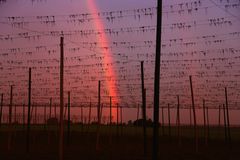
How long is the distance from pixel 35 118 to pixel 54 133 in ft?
19.9

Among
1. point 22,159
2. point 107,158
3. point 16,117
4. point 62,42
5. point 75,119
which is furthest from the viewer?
point 75,119

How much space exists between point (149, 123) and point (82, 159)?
48.7 m

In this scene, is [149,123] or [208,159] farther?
[149,123]

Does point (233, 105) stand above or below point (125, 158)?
above

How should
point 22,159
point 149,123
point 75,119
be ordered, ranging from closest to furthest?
1. point 22,159
2. point 75,119
3. point 149,123

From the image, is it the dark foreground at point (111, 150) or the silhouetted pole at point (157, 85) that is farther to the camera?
the dark foreground at point (111, 150)

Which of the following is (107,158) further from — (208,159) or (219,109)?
(219,109)

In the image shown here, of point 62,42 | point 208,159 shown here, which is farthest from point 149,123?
point 62,42

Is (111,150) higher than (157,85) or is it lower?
lower

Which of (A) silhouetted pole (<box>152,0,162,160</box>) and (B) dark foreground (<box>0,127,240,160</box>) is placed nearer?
(A) silhouetted pole (<box>152,0,162,160</box>)

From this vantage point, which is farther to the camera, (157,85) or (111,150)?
(111,150)

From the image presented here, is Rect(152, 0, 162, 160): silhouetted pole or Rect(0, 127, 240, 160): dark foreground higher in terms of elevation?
Rect(152, 0, 162, 160): silhouetted pole

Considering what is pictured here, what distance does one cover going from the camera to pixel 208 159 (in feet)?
87.9

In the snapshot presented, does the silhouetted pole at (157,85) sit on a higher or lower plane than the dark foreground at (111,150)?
higher
